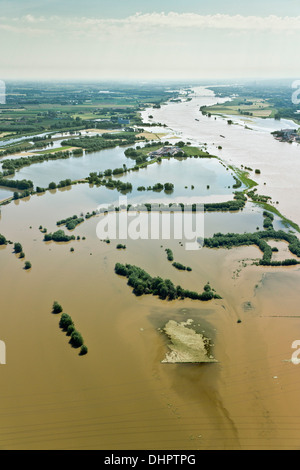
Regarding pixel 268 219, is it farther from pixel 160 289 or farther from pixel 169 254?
pixel 160 289

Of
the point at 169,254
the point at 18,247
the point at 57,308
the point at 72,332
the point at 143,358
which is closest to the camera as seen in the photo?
the point at 143,358

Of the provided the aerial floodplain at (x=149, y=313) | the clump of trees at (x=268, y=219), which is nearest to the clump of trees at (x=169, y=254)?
the aerial floodplain at (x=149, y=313)

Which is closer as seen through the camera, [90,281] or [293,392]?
[293,392]

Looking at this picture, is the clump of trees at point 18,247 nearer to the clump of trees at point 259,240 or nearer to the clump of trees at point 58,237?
the clump of trees at point 58,237

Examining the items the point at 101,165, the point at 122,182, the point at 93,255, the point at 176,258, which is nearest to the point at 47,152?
the point at 101,165

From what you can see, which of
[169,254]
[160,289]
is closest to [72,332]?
[160,289]

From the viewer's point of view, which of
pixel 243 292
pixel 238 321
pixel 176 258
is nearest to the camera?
pixel 238 321

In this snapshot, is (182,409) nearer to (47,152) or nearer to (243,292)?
(243,292)
